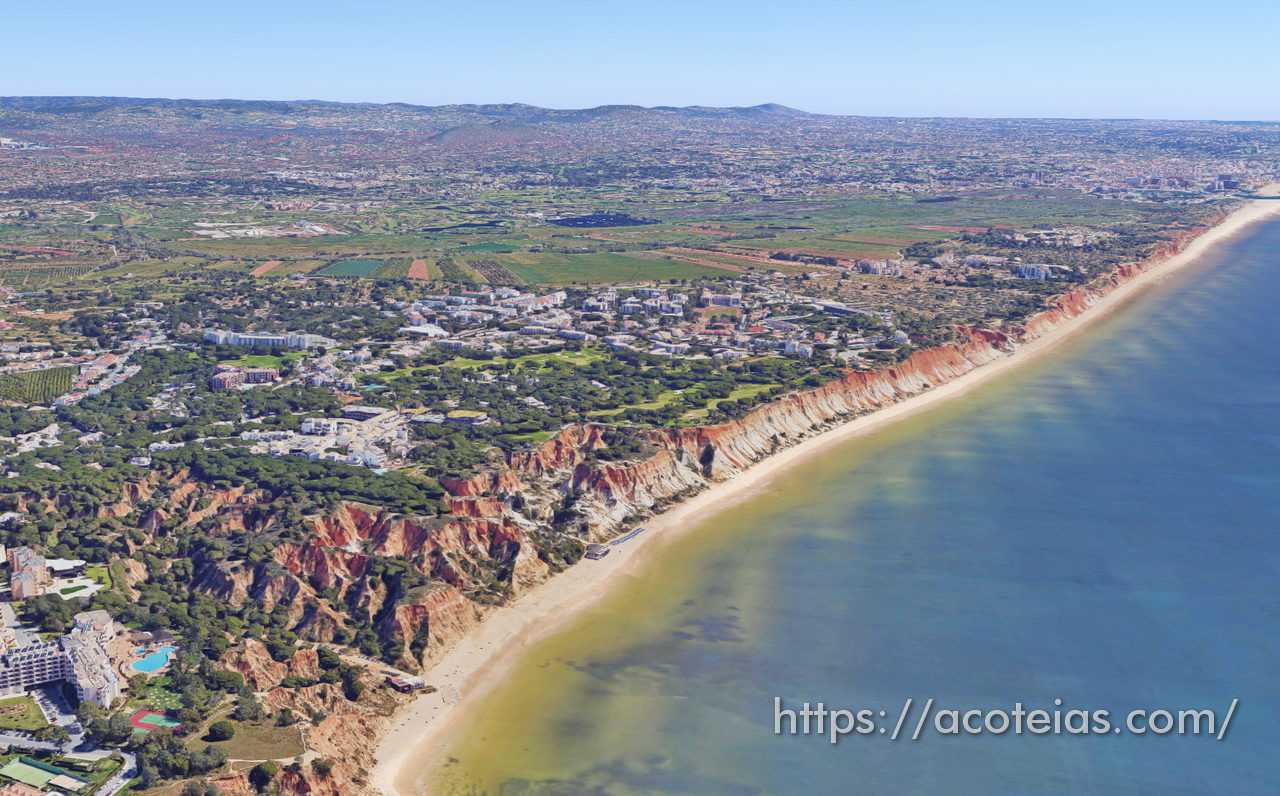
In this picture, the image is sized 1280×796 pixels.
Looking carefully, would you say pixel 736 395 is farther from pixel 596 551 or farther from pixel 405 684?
pixel 405 684

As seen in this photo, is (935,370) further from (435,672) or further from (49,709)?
(49,709)

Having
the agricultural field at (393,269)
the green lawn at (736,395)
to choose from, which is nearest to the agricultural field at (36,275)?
the agricultural field at (393,269)

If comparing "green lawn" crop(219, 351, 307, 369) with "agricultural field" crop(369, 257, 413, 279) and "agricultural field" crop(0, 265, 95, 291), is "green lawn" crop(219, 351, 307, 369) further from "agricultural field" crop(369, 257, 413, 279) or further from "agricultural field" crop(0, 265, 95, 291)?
"agricultural field" crop(0, 265, 95, 291)

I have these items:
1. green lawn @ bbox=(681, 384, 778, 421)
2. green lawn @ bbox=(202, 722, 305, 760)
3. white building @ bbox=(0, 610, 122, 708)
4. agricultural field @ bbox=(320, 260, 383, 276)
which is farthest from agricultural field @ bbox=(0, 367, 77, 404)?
agricultural field @ bbox=(320, 260, 383, 276)

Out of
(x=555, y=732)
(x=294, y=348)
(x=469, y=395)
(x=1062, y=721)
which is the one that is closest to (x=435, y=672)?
(x=555, y=732)

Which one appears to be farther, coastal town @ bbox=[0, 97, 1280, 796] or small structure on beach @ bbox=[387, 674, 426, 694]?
small structure on beach @ bbox=[387, 674, 426, 694]

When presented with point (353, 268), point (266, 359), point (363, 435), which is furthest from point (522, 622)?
point (353, 268)

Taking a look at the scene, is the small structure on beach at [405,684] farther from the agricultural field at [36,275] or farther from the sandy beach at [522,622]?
the agricultural field at [36,275]
